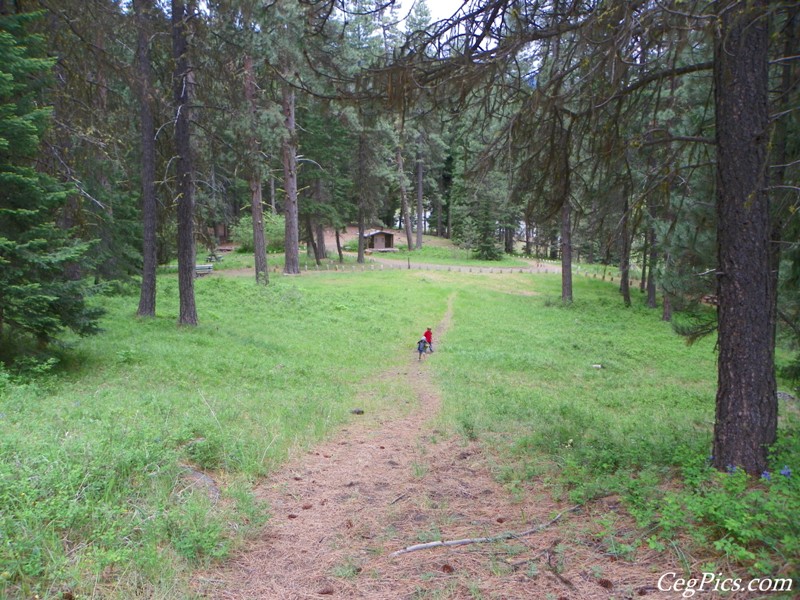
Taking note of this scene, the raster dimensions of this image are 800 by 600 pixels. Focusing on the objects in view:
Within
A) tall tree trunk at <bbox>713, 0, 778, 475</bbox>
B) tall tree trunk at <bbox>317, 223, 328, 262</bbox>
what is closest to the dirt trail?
tall tree trunk at <bbox>713, 0, 778, 475</bbox>

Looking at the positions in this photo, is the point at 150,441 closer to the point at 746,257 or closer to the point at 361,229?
the point at 746,257

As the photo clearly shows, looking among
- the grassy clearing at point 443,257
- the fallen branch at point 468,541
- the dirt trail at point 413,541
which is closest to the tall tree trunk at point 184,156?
the dirt trail at point 413,541

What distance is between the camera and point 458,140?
267 inches

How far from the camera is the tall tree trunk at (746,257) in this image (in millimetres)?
4180

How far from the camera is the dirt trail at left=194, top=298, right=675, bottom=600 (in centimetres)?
330

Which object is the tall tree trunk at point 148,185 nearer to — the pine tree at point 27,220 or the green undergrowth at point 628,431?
the pine tree at point 27,220

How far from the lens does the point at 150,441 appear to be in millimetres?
4805

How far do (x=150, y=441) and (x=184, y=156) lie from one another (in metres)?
10.2

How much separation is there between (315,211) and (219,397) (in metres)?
30.8

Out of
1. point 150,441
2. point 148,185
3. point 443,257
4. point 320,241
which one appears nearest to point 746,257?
point 150,441

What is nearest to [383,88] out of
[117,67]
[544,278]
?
[117,67]

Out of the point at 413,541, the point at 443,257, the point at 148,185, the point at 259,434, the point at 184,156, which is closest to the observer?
the point at 413,541

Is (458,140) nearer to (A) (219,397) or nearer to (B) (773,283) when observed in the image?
(B) (773,283)

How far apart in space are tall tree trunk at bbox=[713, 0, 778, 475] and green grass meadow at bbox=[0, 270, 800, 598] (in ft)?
1.09
